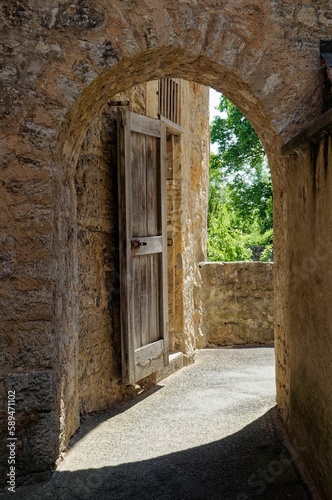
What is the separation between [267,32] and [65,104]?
1294 millimetres

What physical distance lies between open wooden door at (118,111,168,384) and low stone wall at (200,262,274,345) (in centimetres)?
202

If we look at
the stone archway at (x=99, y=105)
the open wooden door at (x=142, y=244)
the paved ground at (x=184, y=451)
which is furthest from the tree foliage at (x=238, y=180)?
the stone archway at (x=99, y=105)

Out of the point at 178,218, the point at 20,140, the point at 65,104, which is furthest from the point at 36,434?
the point at 178,218

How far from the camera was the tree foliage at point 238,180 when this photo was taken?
59.6 feet

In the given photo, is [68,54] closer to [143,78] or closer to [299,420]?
[143,78]

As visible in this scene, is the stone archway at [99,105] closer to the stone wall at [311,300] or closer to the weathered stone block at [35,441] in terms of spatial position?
the weathered stone block at [35,441]

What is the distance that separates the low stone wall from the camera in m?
7.81

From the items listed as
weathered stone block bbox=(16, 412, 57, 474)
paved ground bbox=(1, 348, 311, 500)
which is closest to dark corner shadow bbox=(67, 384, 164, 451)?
paved ground bbox=(1, 348, 311, 500)

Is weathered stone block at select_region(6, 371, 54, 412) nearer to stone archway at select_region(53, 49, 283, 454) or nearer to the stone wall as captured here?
stone archway at select_region(53, 49, 283, 454)

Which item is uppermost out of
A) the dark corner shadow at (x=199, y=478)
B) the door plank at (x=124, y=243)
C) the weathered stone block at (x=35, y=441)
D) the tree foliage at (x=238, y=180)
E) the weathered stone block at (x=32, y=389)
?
the tree foliage at (x=238, y=180)

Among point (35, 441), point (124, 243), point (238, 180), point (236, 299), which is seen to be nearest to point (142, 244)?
point (124, 243)

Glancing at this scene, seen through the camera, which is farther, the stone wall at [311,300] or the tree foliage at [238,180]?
the tree foliage at [238,180]

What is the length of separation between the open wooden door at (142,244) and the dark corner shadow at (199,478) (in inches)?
53.5

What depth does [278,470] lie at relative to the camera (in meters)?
3.60
